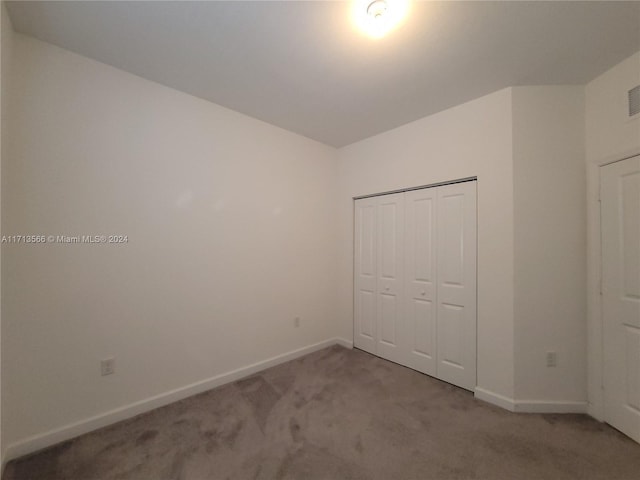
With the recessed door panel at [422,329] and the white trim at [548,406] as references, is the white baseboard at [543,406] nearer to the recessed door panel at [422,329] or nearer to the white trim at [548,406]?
the white trim at [548,406]

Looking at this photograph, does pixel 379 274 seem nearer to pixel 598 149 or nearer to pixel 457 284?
pixel 457 284

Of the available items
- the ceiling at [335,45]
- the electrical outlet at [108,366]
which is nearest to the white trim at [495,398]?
the ceiling at [335,45]

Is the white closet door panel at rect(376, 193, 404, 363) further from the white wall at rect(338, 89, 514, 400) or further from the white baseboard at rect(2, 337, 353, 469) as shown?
the white baseboard at rect(2, 337, 353, 469)

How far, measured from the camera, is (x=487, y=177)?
2.26m

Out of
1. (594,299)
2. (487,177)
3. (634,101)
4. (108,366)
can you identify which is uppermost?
(634,101)

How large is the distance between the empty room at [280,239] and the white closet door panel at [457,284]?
20mm

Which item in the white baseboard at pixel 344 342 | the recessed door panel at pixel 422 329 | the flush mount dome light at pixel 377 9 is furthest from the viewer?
the white baseboard at pixel 344 342

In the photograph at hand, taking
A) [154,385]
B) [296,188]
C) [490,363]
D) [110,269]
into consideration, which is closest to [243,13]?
[296,188]

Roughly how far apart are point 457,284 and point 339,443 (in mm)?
1723

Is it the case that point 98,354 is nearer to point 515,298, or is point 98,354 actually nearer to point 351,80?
point 351,80

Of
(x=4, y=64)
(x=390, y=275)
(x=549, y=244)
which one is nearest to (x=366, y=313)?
(x=390, y=275)

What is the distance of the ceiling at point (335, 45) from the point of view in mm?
1466

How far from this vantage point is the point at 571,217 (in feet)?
6.79

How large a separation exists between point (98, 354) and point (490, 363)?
3192mm
